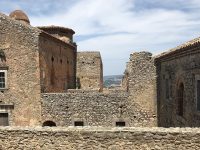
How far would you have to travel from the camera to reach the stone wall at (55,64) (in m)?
21.3

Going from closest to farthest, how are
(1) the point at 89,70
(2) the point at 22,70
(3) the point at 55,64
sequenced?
(2) the point at 22,70 < (3) the point at 55,64 < (1) the point at 89,70

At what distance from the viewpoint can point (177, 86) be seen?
15.7m

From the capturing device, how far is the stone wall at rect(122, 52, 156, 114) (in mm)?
20156

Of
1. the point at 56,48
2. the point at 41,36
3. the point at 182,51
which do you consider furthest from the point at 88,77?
the point at 182,51

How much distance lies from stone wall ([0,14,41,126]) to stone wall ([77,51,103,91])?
547 inches

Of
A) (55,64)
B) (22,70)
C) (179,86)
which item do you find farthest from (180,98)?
(55,64)

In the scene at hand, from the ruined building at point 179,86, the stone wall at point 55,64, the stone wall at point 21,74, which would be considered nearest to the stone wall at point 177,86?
the ruined building at point 179,86

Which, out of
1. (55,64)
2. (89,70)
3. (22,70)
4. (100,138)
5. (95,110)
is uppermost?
(89,70)

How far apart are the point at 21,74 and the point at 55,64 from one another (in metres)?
3.63

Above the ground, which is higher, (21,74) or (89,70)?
(89,70)

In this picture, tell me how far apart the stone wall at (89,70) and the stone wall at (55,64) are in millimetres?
4414

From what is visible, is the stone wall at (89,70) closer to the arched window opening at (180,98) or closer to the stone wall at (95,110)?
the stone wall at (95,110)

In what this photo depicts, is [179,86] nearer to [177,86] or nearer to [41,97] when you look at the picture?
[177,86]

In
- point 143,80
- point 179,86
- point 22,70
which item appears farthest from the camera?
point 22,70
